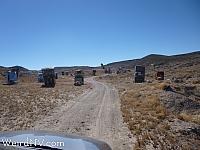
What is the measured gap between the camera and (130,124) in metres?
19.5

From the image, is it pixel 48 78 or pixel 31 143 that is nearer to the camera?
pixel 31 143

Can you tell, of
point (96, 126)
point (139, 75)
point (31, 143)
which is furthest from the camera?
point (139, 75)

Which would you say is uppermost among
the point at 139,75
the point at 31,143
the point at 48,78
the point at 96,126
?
the point at 139,75

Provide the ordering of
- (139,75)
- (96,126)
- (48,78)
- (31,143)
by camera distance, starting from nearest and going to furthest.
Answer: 1. (31,143)
2. (96,126)
3. (48,78)
4. (139,75)

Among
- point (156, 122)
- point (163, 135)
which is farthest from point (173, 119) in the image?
point (163, 135)

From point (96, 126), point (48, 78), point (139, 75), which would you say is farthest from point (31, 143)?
point (139, 75)

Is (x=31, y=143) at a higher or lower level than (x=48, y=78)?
lower

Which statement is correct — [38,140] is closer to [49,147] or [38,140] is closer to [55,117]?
[49,147]

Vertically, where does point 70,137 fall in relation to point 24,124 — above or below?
above

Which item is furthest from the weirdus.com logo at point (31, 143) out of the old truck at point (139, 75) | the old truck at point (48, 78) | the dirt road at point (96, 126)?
the old truck at point (139, 75)

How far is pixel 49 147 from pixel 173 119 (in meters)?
17.4

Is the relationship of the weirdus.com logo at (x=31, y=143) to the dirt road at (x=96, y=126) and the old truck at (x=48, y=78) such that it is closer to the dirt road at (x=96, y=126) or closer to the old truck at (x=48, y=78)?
the dirt road at (x=96, y=126)

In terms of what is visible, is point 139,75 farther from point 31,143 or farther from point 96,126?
point 31,143

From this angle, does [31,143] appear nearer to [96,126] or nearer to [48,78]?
[96,126]
